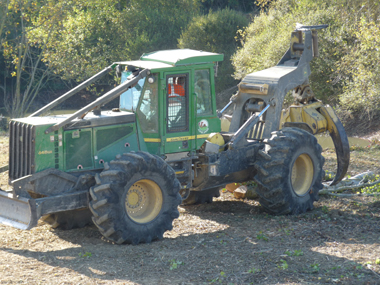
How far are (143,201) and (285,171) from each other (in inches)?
105

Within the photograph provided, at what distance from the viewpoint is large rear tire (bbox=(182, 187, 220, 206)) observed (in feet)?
33.4

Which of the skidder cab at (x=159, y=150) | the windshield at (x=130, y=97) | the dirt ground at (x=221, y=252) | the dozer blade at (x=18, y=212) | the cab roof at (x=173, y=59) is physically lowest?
the dirt ground at (x=221, y=252)

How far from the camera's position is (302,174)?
980 cm

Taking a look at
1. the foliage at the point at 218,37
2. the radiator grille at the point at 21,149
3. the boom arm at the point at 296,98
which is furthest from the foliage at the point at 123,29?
the radiator grille at the point at 21,149

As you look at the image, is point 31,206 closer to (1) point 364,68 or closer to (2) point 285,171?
(2) point 285,171

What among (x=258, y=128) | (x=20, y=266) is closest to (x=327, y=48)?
(x=258, y=128)

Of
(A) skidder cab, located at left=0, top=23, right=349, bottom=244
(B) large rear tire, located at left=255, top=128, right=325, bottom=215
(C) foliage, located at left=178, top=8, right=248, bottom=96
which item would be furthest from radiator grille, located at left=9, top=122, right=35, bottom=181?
(C) foliage, located at left=178, top=8, right=248, bottom=96

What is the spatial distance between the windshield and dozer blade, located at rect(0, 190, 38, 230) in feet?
7.58

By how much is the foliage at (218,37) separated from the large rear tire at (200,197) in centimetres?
2045

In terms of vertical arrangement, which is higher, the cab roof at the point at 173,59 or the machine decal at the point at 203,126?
the cab roof at the point at 173,59

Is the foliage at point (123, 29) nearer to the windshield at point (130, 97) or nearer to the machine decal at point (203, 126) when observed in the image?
the windshield at point (130, 97)

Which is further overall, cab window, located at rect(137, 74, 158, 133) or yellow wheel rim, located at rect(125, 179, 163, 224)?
cab window, located at rect(137, 74, 158, 133)

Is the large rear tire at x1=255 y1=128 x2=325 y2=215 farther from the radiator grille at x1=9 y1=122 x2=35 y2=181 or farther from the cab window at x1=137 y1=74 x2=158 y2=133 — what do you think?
the radiator grille at x1=9 y1=122 x2=35 y2=181

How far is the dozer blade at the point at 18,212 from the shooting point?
276 inches
